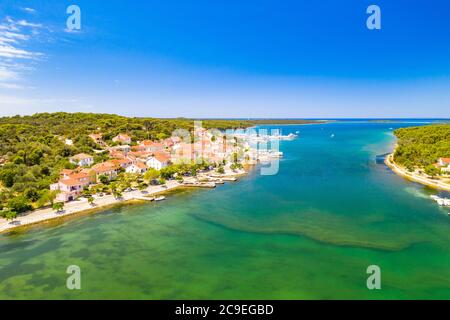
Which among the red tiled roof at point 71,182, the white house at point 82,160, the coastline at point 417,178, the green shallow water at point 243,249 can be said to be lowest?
the green shallow water at point 243,249

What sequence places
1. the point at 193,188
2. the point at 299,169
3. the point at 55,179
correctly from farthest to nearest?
1. the point at 299,169
2. the point at 193,188
3. the point at 55,179

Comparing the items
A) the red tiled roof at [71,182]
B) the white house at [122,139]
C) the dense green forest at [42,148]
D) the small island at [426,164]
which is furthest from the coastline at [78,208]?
the small island at [426,164]

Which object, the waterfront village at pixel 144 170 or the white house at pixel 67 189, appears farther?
the waterfront village at pixel 144 170

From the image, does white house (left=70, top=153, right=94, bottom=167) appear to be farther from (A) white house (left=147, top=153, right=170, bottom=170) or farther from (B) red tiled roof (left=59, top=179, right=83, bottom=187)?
(B) red tiled roof (left=59, top=179, right=83, bottom=187)

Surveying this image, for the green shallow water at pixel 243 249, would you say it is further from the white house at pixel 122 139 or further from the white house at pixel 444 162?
the white house at pixel 122 139
